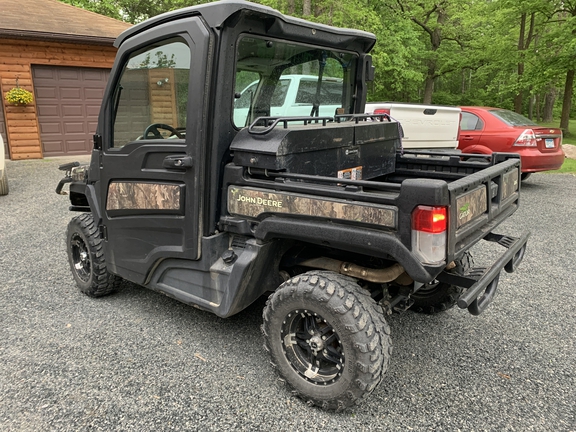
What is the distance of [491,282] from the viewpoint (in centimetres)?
247

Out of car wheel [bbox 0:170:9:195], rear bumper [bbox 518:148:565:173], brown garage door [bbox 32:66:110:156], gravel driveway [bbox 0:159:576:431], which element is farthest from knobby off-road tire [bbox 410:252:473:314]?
brown garage door [bbox 32:66:110:156]

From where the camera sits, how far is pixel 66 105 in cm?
1225

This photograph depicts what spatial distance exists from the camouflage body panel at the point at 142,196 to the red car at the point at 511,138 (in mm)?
6937

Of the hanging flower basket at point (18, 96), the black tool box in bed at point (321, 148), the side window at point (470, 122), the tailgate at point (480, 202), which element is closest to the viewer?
the tailgate at point (480, 202)

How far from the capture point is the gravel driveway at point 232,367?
7.74 ft

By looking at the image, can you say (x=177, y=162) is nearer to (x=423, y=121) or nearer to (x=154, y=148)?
(x=154, y=148)

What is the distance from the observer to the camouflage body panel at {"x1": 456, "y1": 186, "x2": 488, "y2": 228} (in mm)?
2160

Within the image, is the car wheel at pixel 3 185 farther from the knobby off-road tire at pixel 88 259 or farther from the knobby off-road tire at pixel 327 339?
the knobby off-road tire at pixel 327 339

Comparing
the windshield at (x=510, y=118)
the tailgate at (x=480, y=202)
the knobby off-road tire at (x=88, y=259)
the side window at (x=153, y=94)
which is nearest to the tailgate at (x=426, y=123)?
the windshield at (x=510, y=118)

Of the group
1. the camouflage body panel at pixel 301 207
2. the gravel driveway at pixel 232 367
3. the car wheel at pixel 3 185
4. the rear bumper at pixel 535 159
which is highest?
the camouflage body panel at pixel 301 207

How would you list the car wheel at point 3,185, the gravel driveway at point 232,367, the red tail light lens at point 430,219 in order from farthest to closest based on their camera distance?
the car wheel at point 3,185
the gravel driveway at point 232,367
the red tail light lens at point 430,219

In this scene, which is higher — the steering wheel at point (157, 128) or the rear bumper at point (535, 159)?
the steering wheel at point (157, 128)

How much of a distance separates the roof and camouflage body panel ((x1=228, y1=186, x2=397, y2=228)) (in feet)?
37.0

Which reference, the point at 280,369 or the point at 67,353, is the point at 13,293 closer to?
the point at 67,353
